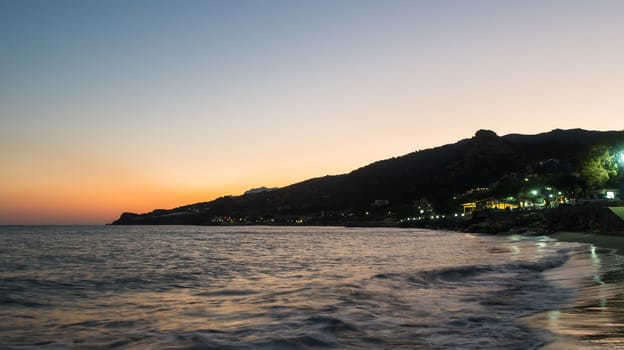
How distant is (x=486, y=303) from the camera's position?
14.5 m

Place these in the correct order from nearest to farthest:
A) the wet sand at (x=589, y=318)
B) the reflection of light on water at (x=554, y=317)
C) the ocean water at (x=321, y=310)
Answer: the wet sand at (x=589, y=318)
the ocean water at (x=321, y=310)
the reflection of light on water at (x=554, y=317)

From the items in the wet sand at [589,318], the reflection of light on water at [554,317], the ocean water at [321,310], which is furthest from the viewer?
the reflection of light on water at [554,317]

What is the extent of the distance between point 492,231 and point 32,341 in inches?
3575

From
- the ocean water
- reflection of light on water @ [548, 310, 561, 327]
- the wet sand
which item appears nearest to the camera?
the wet sand

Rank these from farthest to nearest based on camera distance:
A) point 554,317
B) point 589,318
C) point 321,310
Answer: point 321,310, point 554,317, point 589,318

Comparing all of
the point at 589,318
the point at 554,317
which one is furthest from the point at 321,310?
the point at 589,318

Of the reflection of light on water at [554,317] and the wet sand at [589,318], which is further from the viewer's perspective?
the reflection of light on water at [554,317]

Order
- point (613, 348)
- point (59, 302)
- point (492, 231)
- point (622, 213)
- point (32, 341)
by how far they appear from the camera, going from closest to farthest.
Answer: point (613, 348), point (32, 341), point (59, 302), point (622, 213), point (492, 231)

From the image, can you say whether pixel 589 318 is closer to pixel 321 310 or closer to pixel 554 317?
pixel 554 317

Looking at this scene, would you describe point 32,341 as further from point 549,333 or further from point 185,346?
point 549,333

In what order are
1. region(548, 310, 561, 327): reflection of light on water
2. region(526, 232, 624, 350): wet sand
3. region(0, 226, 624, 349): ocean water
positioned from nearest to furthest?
region(526, 232, 624, 350): wet sand < region(0, 226, 624, 349): ocean water < region(548, 310, 561, 327): reflection of light on water

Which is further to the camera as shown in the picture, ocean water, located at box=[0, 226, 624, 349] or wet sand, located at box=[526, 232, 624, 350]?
ocean water, located at box=[0, 226, 624, 349]

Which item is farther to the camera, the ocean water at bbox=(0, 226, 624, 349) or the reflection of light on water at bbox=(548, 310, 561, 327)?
the reflection of light on water at bbox=(548, 310, 561, 327)

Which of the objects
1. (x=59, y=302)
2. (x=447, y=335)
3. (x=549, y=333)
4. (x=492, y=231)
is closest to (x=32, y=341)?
(x=59, y=302)
